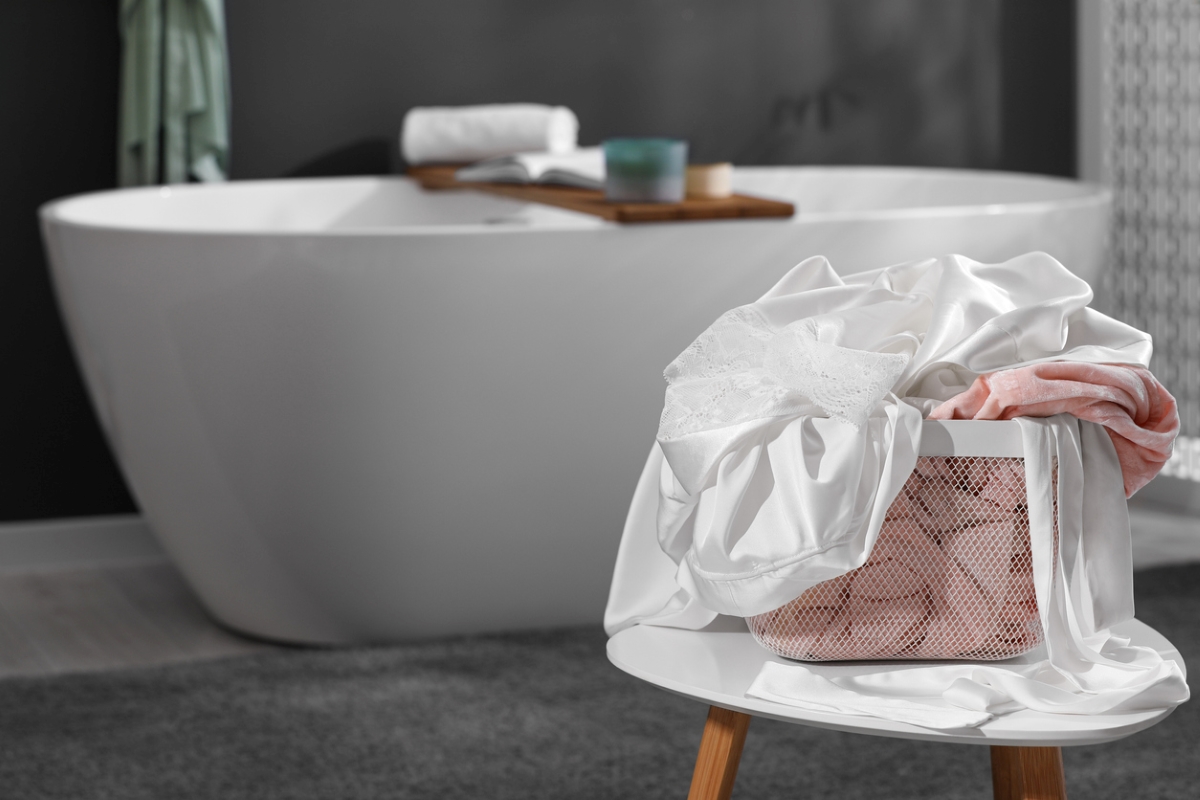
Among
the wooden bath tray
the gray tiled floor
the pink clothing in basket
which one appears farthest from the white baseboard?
the pink clothing in basket

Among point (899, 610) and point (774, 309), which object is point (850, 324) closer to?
point (774, 309)

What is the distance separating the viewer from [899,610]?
0.93 meters

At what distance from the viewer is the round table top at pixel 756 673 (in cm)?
84

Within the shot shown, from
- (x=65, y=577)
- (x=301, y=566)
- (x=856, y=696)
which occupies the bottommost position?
(x=65, y=577)

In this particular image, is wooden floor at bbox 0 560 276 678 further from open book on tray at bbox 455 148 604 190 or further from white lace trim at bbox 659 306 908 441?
white lace trim at bbox 659 306 908 441

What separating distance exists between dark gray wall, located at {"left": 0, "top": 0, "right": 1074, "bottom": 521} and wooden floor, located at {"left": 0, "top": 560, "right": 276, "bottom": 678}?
0.24 m

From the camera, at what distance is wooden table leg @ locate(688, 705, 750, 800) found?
3.21 ft

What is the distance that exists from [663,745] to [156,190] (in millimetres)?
1611

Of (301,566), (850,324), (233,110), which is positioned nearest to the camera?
(850,324)

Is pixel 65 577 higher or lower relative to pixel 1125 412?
lower

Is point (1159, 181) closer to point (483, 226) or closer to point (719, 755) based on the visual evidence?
point (483, 226)

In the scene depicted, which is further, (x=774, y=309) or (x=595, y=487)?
(x=595, y=487)

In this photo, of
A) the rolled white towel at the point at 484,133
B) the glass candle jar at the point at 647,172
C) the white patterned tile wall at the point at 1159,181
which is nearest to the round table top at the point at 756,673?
the glass candle jar at the point at 647,172

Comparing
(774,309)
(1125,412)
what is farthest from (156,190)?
(1125,412)
